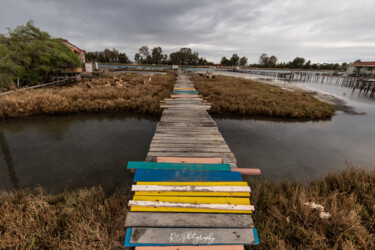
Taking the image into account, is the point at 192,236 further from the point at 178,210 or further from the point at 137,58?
the point at 137,58

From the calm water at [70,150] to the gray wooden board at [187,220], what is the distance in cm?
306

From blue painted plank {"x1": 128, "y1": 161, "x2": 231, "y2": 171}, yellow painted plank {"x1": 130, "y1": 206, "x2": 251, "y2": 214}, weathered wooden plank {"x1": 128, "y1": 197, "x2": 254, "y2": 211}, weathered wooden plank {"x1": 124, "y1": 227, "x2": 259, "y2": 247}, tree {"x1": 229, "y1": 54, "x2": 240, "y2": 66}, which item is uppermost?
tree {"x1": 229, "y1": 54, "x2": 240, "y2": 66}

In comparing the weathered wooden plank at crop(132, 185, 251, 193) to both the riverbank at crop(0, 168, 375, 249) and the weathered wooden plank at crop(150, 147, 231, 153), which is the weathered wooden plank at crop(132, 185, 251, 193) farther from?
the weathered wooden plank at crop(150, 147, 231, 153)

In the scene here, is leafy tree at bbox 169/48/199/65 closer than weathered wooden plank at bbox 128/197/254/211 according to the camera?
No

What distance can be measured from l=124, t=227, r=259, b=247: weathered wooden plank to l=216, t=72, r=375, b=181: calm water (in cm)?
411

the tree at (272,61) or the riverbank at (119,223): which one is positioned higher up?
the tree at (272,61)

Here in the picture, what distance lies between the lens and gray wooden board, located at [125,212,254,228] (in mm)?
2811

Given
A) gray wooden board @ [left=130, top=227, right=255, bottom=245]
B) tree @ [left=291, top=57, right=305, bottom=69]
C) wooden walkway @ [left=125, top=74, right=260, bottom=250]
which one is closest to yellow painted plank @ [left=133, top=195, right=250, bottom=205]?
wooden walkway @ [left=125, top=74, right=260, bottom=250]

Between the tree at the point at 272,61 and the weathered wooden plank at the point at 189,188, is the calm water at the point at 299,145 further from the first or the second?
the tree at the point at 272,61

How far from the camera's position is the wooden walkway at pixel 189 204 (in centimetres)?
266

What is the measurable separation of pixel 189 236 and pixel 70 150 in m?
7.50

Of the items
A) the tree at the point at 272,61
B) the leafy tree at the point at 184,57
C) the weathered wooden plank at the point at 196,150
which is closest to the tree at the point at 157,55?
the leafy tree at the point at 184,57

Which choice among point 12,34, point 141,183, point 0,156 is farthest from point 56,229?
point 12,34

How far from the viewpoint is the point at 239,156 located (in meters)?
7.48
